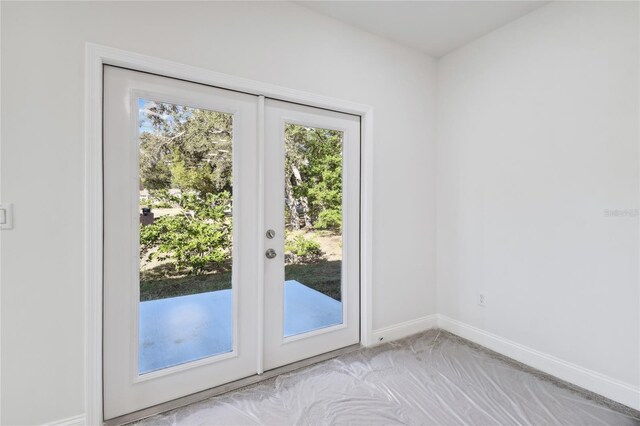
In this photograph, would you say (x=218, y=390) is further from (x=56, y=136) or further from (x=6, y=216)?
(x=56, y=136)

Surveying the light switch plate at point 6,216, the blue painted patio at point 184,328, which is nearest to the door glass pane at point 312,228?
the blue painted patio at point 184,328

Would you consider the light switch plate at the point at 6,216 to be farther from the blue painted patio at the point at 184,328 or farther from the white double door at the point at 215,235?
the blue painted patio at the point at 184,328

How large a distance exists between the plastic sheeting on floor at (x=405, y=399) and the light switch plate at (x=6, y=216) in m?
1.31

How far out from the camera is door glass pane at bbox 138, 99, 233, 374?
1.99m

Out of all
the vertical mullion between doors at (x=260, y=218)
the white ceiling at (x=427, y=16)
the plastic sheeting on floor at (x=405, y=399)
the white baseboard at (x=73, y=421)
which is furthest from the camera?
the white ceiling at (x=427, y=16)

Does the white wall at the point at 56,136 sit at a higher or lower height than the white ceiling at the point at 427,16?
lower

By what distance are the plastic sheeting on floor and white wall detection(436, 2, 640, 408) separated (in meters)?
0.37

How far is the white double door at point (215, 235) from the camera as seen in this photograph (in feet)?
6.21

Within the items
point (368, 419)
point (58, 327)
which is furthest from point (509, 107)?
point (58, 327)

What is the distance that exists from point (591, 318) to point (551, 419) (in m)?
0.78

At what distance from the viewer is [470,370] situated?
7.85 ft

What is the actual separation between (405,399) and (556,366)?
1.24 meters

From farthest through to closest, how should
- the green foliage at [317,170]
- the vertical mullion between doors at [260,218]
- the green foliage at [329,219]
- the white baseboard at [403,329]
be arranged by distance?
the white baseboard at [403,329], the green foliage at [329,219], the green foliage at [317,170], the vertical mullion between doors at [260,218]

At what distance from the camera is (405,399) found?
2043 millimetres
